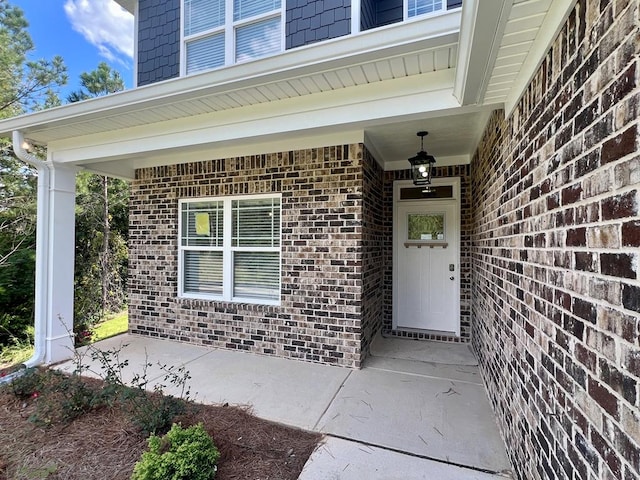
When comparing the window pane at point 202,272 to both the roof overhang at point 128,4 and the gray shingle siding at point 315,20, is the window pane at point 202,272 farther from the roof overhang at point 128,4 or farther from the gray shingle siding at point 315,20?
the roof overhang at point 128,4

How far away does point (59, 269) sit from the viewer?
13.6 feet

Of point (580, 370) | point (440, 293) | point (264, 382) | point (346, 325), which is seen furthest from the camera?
point (440, 293)

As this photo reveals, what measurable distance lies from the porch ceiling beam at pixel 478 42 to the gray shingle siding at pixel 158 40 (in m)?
4.42

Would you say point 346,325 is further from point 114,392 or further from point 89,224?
point 89,224

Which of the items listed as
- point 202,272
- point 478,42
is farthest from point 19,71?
point 478,42

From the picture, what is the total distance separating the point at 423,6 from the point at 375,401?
4.46m

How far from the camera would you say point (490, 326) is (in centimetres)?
299

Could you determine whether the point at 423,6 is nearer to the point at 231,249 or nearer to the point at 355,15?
the point at 355,15

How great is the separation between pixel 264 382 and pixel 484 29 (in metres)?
3.46

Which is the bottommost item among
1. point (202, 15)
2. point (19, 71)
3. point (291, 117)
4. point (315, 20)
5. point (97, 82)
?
point (291, 117)

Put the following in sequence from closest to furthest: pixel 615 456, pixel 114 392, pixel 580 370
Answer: pixel 615 456, pixel 580 370, pixel 114 392

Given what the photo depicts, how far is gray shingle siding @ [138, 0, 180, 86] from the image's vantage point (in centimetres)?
481

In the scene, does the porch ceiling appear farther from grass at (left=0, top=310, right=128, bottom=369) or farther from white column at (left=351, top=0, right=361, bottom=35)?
grass at (left=0, top=310, right=128, bottom=369)

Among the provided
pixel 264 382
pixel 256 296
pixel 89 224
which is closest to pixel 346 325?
pixel 264 382
